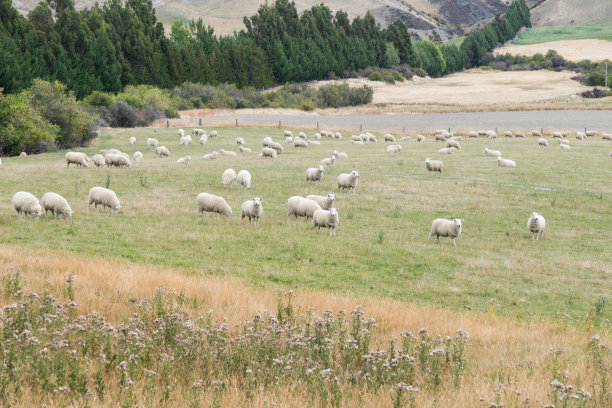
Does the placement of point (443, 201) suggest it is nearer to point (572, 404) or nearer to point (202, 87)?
point (572, 404)

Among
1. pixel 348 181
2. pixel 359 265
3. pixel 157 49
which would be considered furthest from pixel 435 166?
pixel 157 49

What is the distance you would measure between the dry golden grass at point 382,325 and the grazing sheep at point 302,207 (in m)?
8.76

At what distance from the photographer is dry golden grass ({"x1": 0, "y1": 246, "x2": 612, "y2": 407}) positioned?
22.0 ft

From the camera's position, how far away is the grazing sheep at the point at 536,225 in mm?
21342

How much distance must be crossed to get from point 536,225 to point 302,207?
27.4 ft

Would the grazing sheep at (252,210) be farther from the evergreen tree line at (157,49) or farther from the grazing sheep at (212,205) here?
the evergreen tree line at (157,49)

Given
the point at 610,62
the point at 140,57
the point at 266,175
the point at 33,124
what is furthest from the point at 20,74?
the point at 610,62

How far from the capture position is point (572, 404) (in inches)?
261

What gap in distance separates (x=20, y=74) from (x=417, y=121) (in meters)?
49.9

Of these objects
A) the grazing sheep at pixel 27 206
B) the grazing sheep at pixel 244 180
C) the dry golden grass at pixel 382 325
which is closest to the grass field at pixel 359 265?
the dry golden grass at pixel 382 325

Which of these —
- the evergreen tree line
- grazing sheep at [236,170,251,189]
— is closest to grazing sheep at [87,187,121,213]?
grazing sheep at [236,170,251,189]

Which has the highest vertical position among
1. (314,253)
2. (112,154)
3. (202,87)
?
(202,87)

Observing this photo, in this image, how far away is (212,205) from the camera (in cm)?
2305

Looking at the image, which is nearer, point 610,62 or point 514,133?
point 514,133
